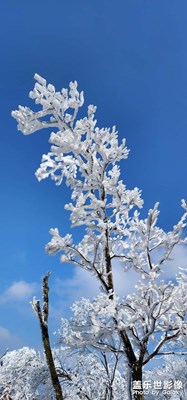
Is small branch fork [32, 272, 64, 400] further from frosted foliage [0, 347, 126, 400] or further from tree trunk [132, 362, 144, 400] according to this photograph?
frosted foliage [0, 347, 126, 400]

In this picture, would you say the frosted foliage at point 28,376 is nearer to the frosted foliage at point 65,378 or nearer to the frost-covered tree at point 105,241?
the frosted foliage at point 65,378

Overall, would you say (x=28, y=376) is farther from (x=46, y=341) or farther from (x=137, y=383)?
(x=137, y=383)

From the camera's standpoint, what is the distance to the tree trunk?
5.06 m

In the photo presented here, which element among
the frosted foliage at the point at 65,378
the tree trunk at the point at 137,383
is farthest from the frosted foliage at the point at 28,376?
the tree trunk at the point at 137,383

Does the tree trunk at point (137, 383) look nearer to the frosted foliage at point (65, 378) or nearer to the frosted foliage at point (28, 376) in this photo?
the frosted foliage at point (65, 378)

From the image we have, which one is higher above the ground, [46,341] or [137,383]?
[46,341]

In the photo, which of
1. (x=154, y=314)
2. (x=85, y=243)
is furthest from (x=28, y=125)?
(x=154, y=314)

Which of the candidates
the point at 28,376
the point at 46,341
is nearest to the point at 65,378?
the point at 28,376

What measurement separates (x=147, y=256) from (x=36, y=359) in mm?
13767

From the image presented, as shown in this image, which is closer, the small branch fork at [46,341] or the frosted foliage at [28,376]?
the small branch fork at [46,341]

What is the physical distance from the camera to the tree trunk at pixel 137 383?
16.6 ft

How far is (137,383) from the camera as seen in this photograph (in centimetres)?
512

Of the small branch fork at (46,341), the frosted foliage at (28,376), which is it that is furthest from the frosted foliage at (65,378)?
the small branch fork at (46,341)

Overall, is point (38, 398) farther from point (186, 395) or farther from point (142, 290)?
point (186, 395)
